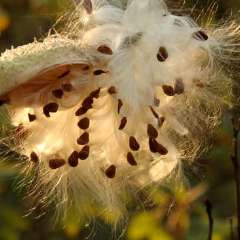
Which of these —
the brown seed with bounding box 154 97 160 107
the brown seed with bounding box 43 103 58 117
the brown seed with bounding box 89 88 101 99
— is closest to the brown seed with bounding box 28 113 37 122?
the brown seed with bounding box 43 103 58 117

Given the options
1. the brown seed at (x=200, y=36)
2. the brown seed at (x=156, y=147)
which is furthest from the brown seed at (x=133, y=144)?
the brown seed at (x=200, y=36)

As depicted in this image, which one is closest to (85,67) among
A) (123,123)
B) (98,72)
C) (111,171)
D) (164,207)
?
(98,72)

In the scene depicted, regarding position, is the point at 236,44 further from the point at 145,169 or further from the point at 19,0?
→ the point at 19,0

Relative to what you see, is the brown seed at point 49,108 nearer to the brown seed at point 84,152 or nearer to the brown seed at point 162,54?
the brown seed at point 84,152

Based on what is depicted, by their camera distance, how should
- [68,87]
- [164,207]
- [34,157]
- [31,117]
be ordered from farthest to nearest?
[164,207], [34,157], [31,117], [68,87]

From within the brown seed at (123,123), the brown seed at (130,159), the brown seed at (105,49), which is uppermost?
the brown seed at (105,49)

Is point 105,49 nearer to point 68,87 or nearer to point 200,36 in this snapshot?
point 68,87
